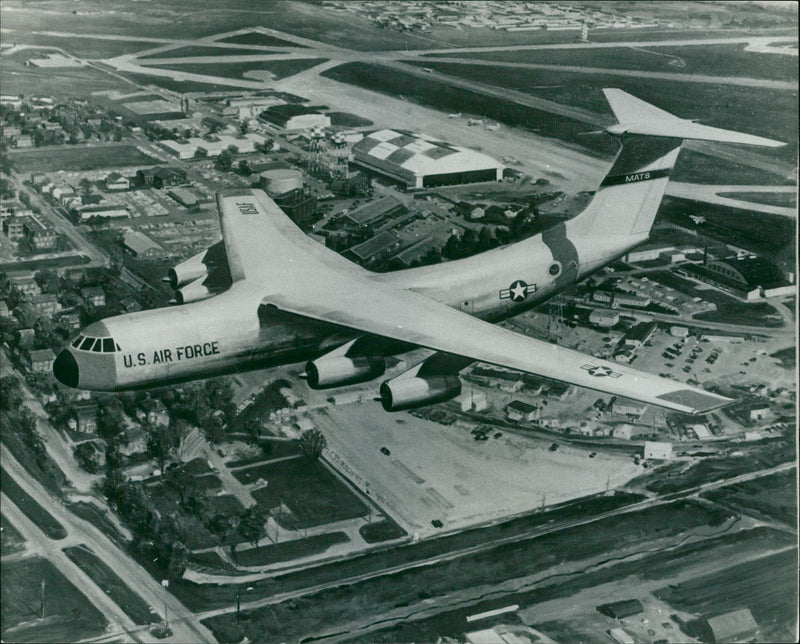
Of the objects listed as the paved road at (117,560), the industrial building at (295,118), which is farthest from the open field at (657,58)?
the paved road at (117,560)

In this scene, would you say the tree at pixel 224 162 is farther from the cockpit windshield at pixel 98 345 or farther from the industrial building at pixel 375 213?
the cockpit windshield at pixel 98 345

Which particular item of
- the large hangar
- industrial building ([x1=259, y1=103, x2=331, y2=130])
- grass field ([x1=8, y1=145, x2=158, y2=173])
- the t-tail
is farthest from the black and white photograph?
industrial building ([x1=259, y1=103, x2=331, y2=130])

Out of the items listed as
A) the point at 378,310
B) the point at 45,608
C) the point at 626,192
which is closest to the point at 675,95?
the point at 626,192

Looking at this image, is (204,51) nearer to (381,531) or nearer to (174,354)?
(174,354)

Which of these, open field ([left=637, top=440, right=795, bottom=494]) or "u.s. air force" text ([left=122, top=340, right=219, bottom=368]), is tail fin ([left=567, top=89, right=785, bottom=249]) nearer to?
open field ([left=637, top=440, right=795, bottom=494])

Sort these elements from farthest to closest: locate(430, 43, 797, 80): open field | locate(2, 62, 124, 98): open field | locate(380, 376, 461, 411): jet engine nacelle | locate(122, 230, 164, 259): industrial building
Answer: locate(2, 62, 124, 98): open field
locate(122, 230, 164, 259): industrial building
locate(430, 43, 797, 80): open field
locate(380, 376, 461, 411): jet engine nacelle
